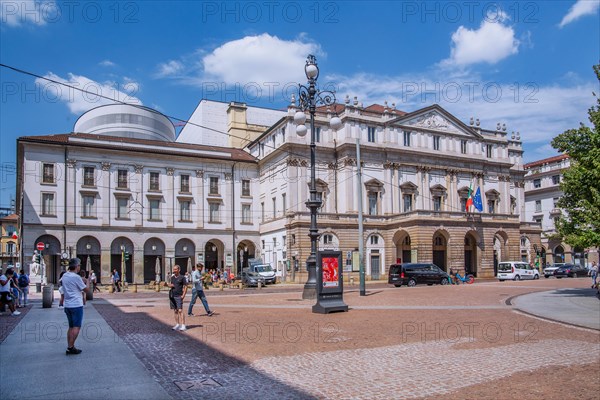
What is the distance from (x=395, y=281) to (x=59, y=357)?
108 ft

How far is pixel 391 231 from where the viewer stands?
56.4m

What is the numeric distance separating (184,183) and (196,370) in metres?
49.8

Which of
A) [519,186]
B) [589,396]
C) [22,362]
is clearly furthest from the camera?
[519,186]

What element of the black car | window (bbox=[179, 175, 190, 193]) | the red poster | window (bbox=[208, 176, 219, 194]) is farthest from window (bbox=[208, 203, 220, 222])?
the red poster

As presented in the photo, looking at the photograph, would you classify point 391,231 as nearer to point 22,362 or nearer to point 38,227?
point 38,227

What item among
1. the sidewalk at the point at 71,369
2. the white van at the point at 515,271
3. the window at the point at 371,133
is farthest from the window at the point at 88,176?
the sidewalk at the point at 71,369

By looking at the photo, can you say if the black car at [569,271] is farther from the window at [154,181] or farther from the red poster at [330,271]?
the red poster at [330,271]

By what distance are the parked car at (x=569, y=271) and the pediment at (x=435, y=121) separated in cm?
1850

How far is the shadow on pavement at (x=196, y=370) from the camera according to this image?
7633mm

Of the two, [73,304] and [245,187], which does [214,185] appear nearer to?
[245,187]

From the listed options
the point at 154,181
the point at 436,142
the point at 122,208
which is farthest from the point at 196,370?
the point at 436,142

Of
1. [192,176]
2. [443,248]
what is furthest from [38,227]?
[443,248]

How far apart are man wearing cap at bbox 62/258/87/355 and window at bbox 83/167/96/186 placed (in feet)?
149

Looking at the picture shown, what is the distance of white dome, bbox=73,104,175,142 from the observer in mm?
64688
